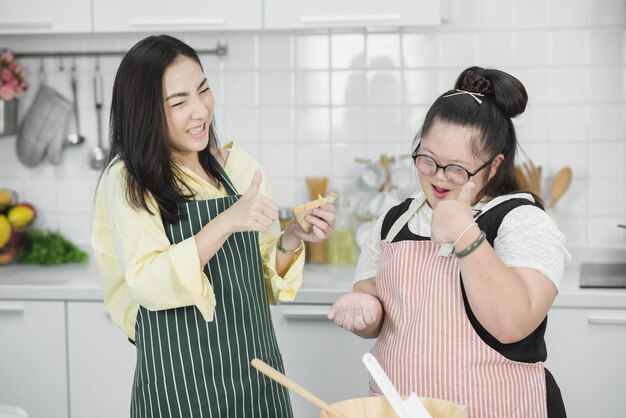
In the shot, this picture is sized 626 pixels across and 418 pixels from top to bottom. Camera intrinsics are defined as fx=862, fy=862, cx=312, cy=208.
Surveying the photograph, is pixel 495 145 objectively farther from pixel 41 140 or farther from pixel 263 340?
pixel 41 140

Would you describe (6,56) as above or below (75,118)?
above

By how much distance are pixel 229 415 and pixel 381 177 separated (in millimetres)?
1495

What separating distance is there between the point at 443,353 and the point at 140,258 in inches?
23.3

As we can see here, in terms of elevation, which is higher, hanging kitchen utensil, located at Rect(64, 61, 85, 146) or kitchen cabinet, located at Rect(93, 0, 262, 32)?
kitchen cabinet, located at Rect(93, 0, 262, 32)

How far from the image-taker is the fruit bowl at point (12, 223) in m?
3.14

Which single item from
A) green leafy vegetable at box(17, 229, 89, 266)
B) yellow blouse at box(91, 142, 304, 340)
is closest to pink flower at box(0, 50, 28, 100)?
green leafy vegetable at box(17, 229, 89, 266)

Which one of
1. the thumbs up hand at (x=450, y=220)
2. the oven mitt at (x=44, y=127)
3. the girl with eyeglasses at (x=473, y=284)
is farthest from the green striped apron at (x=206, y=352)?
the oven mitt at (x=44, y=127)

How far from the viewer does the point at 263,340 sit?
6.12 ft

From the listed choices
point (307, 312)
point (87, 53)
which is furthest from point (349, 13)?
point (87, 53)

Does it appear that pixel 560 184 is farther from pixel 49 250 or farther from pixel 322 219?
pixel 49 250

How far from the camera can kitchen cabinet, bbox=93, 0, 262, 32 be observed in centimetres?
280

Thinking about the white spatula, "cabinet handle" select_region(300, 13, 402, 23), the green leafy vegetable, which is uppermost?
"cabinet handle" select_region(300, 13, 402, 23)

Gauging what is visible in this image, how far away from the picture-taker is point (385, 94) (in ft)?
10.4

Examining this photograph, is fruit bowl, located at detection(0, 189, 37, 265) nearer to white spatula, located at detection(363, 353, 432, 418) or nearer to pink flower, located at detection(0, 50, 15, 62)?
pink flower, located at detection(0, 50, 15, 62)
